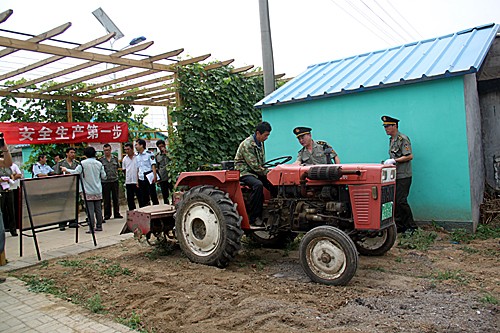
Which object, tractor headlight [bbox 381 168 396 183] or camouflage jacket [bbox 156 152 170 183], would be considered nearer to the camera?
tractor headlight [bbox 381 168 396 183]

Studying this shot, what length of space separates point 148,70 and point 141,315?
7.07 meters

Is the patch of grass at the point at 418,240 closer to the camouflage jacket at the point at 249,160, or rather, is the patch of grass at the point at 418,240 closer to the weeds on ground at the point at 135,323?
the camouflage jacket at the point at 249,160

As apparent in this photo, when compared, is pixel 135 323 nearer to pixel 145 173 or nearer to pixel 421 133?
pixel 421 133

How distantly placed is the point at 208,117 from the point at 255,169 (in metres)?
5.07

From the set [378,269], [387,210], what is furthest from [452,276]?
[387,210]

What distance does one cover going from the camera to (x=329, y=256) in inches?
161

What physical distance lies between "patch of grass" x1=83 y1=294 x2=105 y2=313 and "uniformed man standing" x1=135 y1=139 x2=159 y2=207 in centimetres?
533

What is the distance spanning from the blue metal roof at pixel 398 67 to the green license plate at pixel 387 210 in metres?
2.77

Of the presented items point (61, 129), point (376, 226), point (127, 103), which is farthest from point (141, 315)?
point (127, 103)

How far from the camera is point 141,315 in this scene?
3.55m

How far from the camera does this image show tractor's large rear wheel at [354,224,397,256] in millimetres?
5090

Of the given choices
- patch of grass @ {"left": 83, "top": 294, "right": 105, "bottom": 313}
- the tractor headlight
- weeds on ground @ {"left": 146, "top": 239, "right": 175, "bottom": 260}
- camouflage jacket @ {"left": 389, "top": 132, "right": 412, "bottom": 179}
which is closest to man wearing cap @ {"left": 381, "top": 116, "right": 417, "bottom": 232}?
camouflage jacket @ {"left": 389, "top": 132, "right": 412, "bottom": 179}

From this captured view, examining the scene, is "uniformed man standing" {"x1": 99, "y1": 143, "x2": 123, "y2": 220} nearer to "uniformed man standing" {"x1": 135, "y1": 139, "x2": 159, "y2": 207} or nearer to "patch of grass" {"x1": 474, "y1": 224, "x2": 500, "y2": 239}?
"uniformed man standing" {"x1": 135, "y1": 139, "x2": 159, "y2": 207}

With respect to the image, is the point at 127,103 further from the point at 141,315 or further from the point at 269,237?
the point at 141,315
